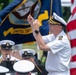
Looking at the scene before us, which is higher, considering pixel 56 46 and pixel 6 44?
pixel 56 46

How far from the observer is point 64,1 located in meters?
13.9

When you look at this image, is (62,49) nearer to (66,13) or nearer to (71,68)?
(71,68)

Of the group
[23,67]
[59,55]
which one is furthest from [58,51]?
[23,67]

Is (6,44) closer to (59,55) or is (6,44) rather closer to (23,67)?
(23,67)

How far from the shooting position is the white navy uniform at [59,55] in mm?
8086

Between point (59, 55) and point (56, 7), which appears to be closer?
point (59, 55)

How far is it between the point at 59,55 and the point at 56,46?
17 cm

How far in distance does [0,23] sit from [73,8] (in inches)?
135

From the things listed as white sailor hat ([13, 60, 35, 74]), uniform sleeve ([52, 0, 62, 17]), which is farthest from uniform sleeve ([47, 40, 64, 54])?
uniform sleeve ([52, 0, 62, 17])

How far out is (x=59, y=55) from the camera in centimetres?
816

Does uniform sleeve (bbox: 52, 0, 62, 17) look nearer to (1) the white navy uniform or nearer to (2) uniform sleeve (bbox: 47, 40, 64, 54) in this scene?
(1) the white navy uniform

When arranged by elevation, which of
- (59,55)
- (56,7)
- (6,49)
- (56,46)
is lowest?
(6,49)

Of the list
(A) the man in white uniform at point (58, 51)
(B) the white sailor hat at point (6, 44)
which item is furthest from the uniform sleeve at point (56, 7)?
(A) the man in white uniform at point (58, 51)

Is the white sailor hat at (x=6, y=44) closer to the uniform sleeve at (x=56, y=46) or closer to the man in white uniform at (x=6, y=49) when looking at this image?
the man in white uniform at (x=6, y=49)
